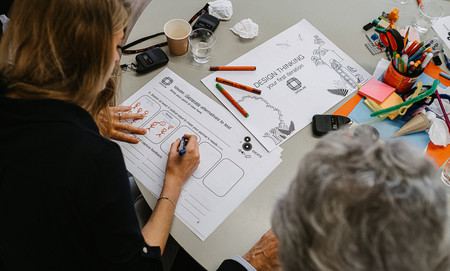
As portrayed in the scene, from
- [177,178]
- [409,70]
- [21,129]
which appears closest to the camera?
[21,129]

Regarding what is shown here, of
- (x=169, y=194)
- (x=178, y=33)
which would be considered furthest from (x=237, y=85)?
(x=169, y=194)

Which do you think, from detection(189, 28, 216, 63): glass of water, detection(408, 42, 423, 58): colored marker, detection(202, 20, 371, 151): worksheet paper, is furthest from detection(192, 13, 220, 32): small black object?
detection(408, 42, 423, 58): colored marker

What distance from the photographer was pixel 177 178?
2.89ft

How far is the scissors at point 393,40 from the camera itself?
107 centimetres

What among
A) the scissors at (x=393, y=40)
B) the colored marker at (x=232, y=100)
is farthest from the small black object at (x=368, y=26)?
the colored marker at (x=232, y=100)

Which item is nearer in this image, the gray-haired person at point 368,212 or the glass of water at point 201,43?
the gray-haired person at point 368,212

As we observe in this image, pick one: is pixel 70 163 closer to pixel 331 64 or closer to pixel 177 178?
pixel 177 178

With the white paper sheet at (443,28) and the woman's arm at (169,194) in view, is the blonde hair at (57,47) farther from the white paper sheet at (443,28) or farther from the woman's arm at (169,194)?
the white paper sheet at (443,28)

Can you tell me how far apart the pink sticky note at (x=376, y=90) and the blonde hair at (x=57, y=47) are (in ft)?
2.70

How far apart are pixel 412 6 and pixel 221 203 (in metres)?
1.14

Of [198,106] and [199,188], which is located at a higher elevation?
[198,106]

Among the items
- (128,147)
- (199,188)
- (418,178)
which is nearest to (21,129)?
(128,147)

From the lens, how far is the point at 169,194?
2.84ft

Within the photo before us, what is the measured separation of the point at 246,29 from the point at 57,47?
0.72 m
